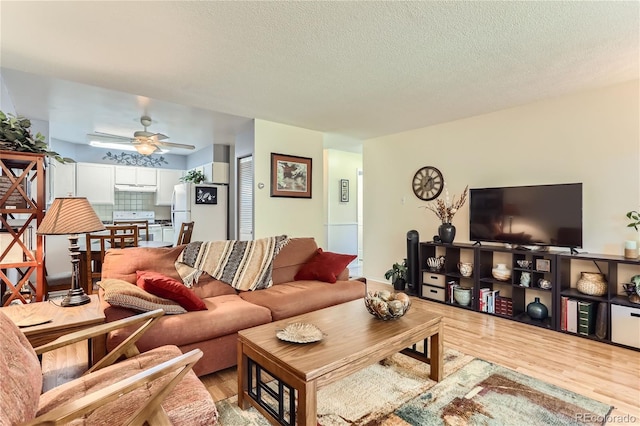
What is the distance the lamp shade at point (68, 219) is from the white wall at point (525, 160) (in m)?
4.00

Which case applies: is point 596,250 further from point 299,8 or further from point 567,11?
point 299,8

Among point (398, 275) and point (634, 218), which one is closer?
point (634, 218)

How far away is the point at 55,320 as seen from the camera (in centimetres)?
177

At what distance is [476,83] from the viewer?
10.2ft

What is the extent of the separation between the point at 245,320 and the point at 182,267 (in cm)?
84

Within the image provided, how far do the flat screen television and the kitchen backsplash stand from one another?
671cm

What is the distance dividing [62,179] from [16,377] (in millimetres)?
6280

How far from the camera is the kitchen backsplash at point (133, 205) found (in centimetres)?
685

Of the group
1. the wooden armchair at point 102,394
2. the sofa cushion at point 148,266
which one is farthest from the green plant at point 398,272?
the wooden armchair at point 102,394

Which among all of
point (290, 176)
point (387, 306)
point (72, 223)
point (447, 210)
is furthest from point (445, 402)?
point (290, 176)

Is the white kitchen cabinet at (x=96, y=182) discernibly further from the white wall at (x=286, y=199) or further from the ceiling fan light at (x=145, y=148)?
the white wall at (x=286, y=199)

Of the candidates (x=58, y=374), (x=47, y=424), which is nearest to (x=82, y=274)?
(x=58, y=374)

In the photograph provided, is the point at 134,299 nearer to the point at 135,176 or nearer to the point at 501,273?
the point at 501,273

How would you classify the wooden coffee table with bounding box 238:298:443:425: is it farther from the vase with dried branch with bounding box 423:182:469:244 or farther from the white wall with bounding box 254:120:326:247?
the white wall with bounding box 254:120:326:247
